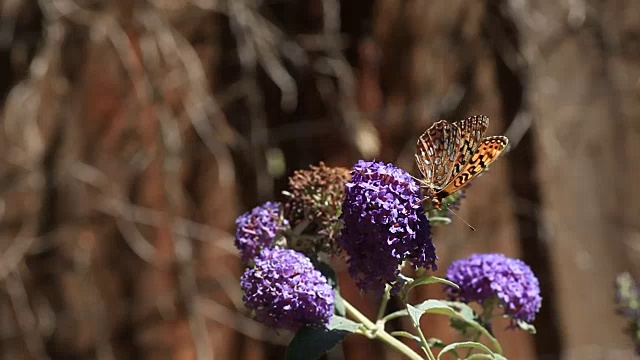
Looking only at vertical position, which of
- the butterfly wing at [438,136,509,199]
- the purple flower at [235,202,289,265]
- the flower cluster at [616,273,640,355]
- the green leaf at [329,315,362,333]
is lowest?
the green leaf at [329,315,362,333]

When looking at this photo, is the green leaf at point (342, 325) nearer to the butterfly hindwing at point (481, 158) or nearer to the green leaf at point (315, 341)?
the green leaf at point (315, 341)

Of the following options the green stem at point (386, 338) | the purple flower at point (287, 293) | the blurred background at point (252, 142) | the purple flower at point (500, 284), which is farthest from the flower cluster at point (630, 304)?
the blurred background at point (252, 142)

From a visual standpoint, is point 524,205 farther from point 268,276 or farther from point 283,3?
point 268,276

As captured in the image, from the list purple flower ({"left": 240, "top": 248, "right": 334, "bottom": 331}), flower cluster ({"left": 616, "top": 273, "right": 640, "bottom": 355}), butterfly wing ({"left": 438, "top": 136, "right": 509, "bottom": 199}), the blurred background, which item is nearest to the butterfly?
butterfly wing ({"left": 438, "top": 136, "right": 509, "bottom": 199})

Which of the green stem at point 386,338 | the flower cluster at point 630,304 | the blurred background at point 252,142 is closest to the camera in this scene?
the green stem at point 386,338

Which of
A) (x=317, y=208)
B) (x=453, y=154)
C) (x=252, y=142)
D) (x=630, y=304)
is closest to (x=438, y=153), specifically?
(x=453, y=154)

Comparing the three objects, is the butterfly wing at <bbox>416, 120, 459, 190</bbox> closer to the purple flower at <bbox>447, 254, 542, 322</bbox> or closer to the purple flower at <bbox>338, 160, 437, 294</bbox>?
the purple flower at <bbox>338, 160, 437, 294</bbox>
